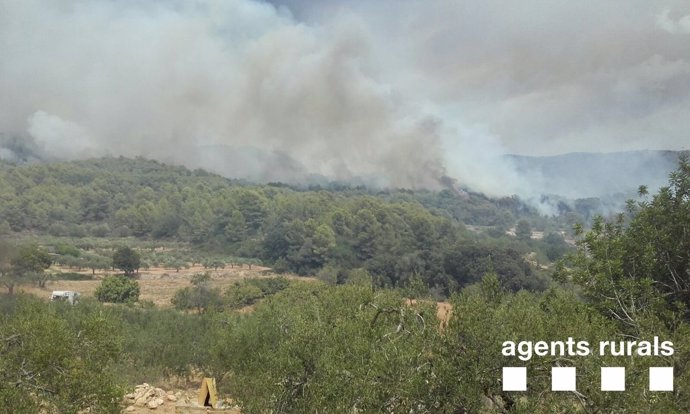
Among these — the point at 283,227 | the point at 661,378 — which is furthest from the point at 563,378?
the point at 283,227

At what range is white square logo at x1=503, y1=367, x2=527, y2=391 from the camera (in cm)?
1091

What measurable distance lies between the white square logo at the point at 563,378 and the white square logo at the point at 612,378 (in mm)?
592

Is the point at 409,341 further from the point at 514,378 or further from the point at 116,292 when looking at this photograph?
the point at 116,292

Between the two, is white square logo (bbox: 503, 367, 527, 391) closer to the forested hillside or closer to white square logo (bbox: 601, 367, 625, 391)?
white square logo (bbox: 601, 367, 625, 391)

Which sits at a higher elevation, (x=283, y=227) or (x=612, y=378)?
(x=283, y=227)

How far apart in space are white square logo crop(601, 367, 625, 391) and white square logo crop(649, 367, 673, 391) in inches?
25.9

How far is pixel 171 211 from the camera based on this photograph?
485 feet

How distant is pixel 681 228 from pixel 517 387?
12.8 metres

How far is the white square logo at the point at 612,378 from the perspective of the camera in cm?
979

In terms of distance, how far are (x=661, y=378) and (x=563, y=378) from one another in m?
1.90

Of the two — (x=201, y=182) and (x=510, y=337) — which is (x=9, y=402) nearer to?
(x=510, y=337)

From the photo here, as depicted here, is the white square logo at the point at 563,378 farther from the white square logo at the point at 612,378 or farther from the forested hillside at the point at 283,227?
the forested hillside at the point at 283,227

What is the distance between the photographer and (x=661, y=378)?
1030 centimetres

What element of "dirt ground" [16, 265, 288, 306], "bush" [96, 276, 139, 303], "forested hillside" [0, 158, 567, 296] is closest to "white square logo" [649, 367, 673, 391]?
"bush" [96, 276, 139, 303]
